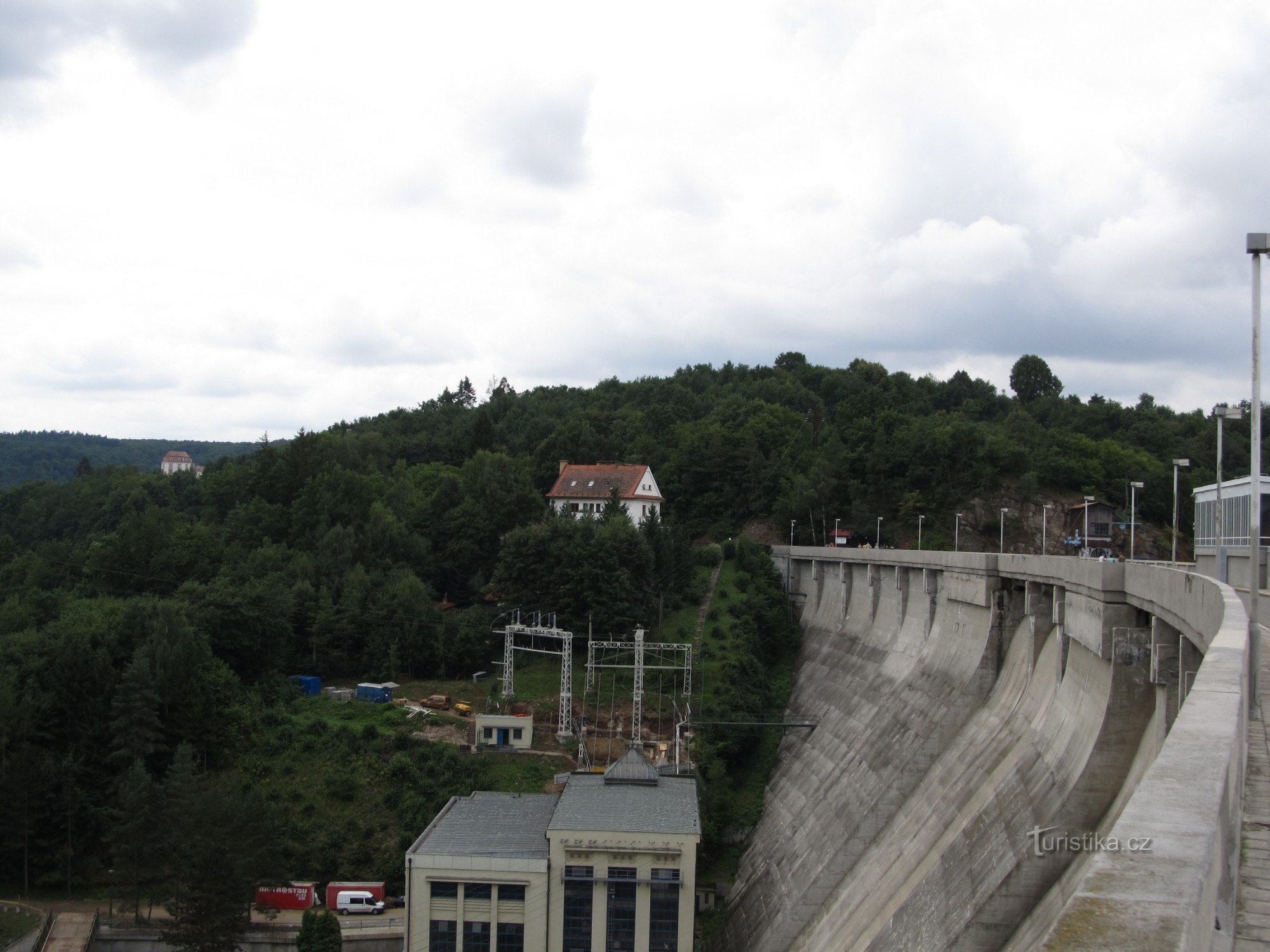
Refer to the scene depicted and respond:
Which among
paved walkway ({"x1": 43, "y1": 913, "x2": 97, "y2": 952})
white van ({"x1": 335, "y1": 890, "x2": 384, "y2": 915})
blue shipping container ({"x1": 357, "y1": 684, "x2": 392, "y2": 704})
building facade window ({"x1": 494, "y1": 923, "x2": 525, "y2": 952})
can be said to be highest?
blue shipping container ({"x1": 357, "y1": 684, "x2": 392, "y2": 704})

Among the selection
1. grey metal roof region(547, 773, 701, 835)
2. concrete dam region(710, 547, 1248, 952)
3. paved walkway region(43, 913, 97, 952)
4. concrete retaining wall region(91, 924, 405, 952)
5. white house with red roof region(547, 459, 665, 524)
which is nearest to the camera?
concrete dam region(710, 547, 1248, 952)

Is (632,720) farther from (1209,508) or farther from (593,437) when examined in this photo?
(593,437)

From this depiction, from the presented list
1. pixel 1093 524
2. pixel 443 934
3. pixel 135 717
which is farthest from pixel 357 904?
pixel 1093 524

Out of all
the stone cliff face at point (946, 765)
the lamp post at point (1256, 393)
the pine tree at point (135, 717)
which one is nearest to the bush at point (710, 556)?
the stone cliff face at point (946, 765)

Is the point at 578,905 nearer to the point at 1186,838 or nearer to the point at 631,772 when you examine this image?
the point at 631,772

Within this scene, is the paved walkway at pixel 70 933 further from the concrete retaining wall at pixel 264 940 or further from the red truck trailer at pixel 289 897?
the red truck trailer at pixel 289 897

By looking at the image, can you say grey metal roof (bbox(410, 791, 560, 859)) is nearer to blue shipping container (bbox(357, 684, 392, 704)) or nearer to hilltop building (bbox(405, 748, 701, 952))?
hilltop building (bbox(405, 748, 701, 952))

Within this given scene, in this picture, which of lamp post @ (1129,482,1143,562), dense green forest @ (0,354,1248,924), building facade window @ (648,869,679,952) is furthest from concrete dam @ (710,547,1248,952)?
dense green forest @ (0,354,1248,924)
